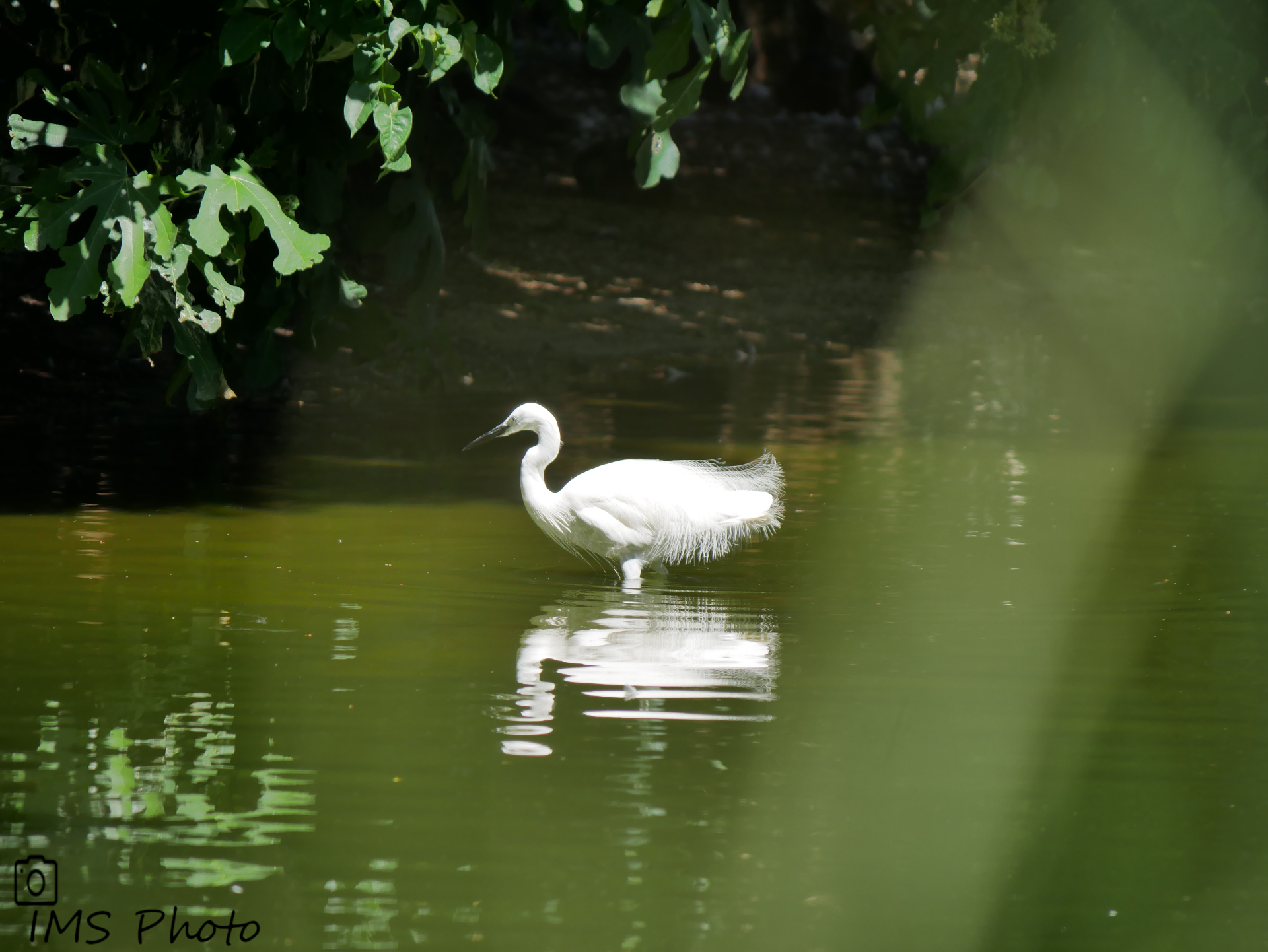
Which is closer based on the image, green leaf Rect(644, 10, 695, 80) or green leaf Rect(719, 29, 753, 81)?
green leaf Rect(644, 10, 695, 80)

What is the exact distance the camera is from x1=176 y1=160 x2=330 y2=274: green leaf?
26.7ft

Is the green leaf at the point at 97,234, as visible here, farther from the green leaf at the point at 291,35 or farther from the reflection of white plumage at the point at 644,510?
the reflection of white plumage at the point at 644,510

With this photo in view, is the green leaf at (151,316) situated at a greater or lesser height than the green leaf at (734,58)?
lesser

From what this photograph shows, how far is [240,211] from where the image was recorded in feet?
27.9

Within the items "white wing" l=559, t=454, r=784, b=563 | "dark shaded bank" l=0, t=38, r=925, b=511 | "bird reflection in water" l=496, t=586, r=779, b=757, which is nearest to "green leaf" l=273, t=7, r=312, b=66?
"white wing" l=559, t=454, r=784, b=563

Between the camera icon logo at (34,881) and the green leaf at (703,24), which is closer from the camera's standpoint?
the camera icon logo at (34,881)

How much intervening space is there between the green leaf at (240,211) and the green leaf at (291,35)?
62cm

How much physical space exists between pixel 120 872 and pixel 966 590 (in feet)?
15.3

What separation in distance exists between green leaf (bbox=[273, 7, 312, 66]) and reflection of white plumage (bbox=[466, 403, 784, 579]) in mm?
2150

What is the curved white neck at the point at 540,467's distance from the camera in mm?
8805

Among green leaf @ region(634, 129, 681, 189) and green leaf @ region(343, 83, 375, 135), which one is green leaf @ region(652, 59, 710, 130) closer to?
green leaf @ region(634, 129, 681, 189)

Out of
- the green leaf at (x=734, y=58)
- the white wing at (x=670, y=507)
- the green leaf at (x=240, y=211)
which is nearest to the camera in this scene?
the green leaf at (x=240, y=211)

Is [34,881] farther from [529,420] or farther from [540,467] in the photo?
[529,420]

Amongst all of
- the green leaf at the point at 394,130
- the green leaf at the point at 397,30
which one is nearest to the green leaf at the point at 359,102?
the green leaf at the point at 394,130
